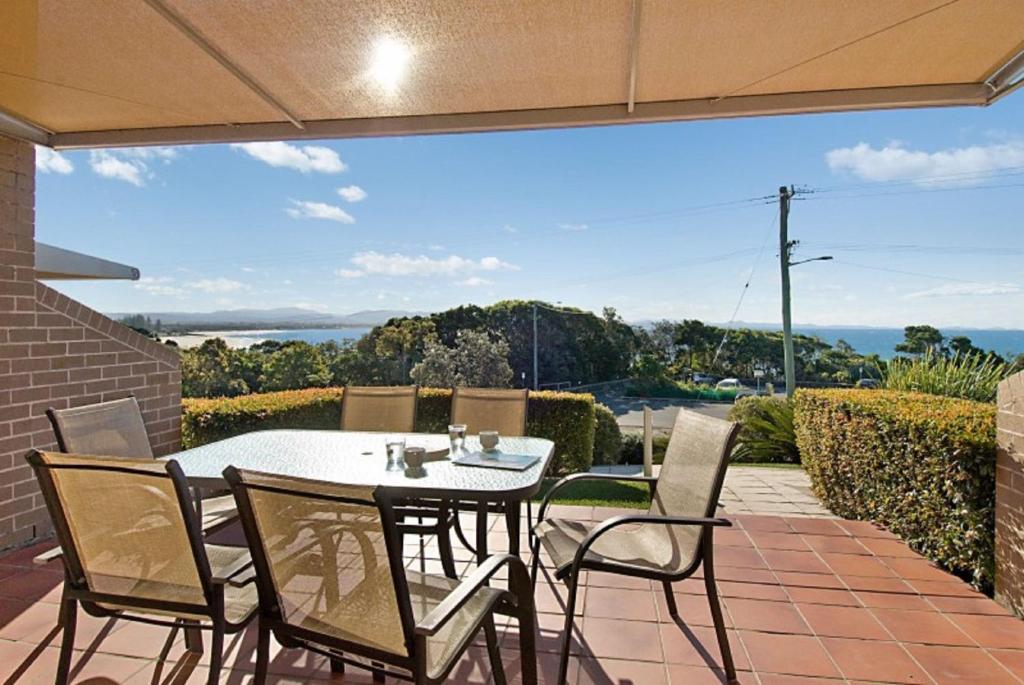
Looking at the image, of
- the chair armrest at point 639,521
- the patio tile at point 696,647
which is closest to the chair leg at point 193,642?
the chair armrest at point 639,521

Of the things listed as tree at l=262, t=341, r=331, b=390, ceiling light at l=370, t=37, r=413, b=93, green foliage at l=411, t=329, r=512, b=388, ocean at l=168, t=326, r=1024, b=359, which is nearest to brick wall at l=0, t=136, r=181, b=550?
ceiling light at l=370, t=37, r=413, b=93

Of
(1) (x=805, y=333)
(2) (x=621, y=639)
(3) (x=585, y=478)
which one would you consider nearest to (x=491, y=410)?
(3) (x=585, y=478)

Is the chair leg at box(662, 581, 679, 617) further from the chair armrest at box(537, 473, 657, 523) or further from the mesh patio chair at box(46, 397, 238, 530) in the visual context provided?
the mesh patio chair at box(46, 397, 238, 530)

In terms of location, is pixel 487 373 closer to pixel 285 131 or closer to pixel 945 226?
→ pixel 285 131

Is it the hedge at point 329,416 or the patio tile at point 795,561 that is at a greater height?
the hedge at point 329,416

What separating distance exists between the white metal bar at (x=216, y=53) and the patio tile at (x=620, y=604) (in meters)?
3.10

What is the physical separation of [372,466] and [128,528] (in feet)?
3.16

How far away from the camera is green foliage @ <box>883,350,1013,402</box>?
15.2ft

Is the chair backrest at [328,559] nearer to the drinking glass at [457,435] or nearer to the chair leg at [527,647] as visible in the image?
the chair leg at [527,647]

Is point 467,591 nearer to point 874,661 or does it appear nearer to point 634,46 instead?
point 874,661

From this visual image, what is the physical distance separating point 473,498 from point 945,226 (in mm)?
27109

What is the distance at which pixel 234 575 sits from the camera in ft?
5.53

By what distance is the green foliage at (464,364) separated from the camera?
12.5 meters

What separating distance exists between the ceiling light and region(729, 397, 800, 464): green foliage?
681cm
